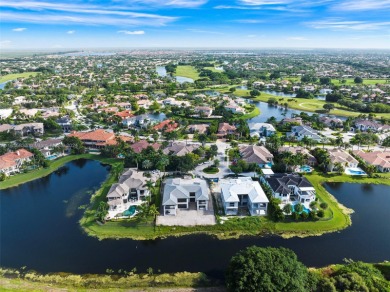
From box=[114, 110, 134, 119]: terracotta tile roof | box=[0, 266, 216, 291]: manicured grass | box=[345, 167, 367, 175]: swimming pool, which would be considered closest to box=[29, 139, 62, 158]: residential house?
box=[114, 110, 134, 119]: terracotta tile roof

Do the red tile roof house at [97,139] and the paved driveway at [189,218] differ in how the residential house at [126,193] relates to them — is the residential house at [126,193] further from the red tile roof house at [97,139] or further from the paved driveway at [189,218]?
the red tile roof house at [97,139]

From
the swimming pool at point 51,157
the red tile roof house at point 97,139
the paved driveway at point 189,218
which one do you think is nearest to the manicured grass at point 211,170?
the paved driveway at point 189,218

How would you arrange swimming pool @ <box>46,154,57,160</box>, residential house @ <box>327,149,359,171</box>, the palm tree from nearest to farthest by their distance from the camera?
the palm tree, residential house @ <box>327,149,359,171</box>, swimming pool @ <box>46,154,57,160</box>

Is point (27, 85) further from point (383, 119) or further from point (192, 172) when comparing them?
point (383, 119)

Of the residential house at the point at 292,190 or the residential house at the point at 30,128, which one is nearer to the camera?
the residential house at the point at 292,190

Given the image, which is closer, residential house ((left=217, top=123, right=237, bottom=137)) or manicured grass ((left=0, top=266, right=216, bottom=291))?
manicured grass ((left=0, top=266, right=216, bottom=291))

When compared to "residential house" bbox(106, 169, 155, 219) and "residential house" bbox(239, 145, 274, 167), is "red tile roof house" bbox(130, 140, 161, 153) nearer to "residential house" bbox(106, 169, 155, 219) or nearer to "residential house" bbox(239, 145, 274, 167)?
"residential house" bbox(106, 169, 155, 219)

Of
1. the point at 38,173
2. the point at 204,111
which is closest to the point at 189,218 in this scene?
the point at 38,173
